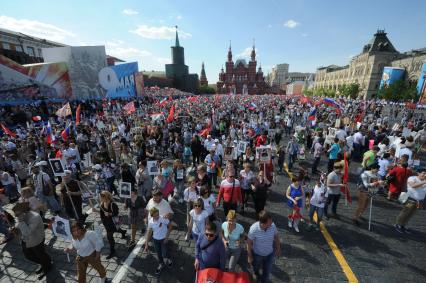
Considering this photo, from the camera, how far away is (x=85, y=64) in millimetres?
32250

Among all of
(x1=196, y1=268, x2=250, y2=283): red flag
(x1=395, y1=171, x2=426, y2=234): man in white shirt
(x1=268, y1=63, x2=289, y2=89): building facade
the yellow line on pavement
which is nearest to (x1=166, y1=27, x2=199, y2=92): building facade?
the yellow line on pavement

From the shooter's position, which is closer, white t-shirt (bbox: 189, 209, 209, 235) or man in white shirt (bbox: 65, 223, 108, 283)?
man in white shirt (bbox: 65, 223, 108, 283)

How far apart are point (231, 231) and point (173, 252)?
2.12m

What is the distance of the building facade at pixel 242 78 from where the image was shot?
10619 cm

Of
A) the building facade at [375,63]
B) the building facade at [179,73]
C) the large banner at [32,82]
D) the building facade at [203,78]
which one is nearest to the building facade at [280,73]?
the building facade at [203,78]

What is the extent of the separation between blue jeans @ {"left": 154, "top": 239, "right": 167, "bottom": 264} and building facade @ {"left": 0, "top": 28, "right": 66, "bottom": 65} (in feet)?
154

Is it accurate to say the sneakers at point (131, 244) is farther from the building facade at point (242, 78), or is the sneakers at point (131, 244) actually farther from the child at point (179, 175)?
the building facade at point (242, 78)

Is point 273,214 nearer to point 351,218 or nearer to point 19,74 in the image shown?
point 351,218

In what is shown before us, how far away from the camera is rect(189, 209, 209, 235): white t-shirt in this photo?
4.49 meters

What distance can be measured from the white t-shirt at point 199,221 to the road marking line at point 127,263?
1873mm

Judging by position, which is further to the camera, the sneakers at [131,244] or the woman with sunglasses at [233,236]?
the sneakers at [131,244]

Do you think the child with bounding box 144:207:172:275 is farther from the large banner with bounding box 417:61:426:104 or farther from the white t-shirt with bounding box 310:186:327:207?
the large banner with bounding box 417:61:426:104

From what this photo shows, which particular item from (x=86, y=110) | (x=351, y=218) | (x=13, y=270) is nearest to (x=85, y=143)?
(x=13, y=270)

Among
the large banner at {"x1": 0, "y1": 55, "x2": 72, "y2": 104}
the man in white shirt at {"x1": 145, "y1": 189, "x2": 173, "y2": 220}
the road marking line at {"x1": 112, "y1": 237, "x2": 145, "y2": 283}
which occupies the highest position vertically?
the large banner at {"x1": 0, "y1": 55, "x2": 72, "y2": 104}
